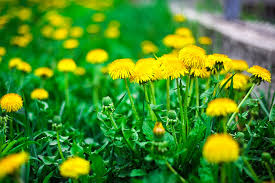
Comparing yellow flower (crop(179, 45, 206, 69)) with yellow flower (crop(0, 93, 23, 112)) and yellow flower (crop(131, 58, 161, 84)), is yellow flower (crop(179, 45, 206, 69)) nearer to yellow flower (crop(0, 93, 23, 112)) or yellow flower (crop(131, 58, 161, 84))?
yellow flower (crop(131, 58, 161, 84))

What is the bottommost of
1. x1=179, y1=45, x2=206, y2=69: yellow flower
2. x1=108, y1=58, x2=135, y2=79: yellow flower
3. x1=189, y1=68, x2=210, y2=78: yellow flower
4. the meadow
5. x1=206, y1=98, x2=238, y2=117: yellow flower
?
the meadow

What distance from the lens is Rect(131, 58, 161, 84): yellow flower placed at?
1.11 meters

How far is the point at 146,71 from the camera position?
1.12 metres

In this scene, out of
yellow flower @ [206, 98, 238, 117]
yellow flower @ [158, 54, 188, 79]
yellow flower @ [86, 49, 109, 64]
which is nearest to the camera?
yellow flower @ [206, 98, 238, 117]

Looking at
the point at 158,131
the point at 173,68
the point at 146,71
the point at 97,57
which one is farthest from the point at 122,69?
the point at 97,57

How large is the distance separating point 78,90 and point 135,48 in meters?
1.68

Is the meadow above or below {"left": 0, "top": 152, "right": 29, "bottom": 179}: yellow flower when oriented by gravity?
below

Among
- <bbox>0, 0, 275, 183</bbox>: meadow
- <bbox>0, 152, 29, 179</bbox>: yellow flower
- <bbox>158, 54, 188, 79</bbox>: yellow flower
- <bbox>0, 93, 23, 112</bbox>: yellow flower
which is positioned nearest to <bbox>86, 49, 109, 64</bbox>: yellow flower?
<bbox>0, 0, 275, 183</bbox>: meadow

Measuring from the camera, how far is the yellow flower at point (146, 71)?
1114 millimetres

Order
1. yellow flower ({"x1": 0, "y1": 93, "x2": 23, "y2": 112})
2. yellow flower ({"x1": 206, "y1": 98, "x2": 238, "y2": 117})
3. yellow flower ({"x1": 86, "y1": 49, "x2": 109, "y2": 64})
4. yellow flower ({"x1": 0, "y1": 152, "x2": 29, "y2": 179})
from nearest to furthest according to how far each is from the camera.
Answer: yellow flower ({"x1": 0, "y1": 152, "x2": 29, "y2": 179}), yellow flower ({"x1": 206, "y1": 98, "x2": 238, "y2": 117}), yellow flower ({"x1": 0, "y1": 93, "x2": 23, "y2": 112}), yellow flower ({"x1": 86, "y1": 49, "x2": 109, "y2": 64})

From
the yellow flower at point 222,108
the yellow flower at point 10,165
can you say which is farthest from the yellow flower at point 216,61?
the yellow flower at point 10,165

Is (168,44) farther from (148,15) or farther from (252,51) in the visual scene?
(148,15)

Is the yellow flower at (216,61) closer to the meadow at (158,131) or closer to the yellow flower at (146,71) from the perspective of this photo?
the meadow at (158,131)

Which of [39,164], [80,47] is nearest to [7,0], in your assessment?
[80,47]
